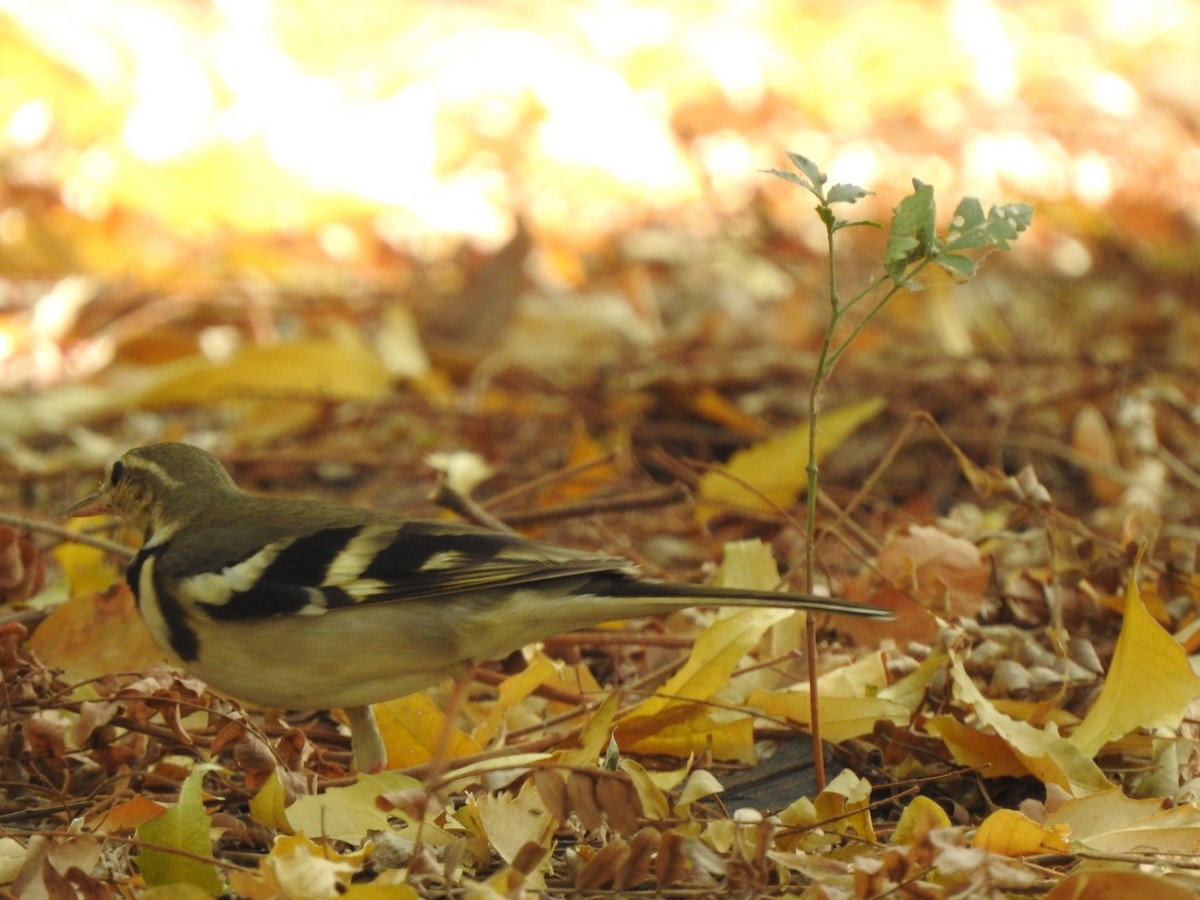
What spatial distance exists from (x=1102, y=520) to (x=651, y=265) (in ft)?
12.5

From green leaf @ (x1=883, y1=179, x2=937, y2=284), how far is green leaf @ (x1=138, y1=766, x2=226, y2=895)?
141 centimetres

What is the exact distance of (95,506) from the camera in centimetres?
377

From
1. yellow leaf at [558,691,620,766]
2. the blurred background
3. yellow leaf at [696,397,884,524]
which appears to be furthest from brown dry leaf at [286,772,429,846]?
the blurred background

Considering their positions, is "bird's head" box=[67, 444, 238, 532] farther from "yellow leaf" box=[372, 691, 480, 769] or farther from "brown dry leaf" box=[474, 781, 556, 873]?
"brown dry leaf" box=[474, 781, 556, 873]

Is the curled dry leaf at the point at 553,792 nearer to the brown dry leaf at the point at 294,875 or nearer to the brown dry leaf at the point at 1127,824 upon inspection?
the brown dry leaf at the point at 294,875

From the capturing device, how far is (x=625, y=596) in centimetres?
292

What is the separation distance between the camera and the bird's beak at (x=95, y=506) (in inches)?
147

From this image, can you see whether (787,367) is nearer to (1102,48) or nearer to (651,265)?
(651,265)

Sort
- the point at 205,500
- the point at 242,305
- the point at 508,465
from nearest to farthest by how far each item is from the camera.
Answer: the point at 205,500 → the point at 508,465 → the point at 242,305

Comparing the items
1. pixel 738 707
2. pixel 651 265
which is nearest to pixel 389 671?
pixel 738 707

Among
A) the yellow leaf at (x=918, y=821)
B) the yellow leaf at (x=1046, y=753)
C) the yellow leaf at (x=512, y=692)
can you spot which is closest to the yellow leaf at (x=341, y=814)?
the yellow leaf at (x=512, y=692)

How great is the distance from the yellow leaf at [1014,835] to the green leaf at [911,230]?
88cm

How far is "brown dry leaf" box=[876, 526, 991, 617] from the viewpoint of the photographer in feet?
12.3

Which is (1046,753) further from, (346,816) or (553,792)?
(346,816)
